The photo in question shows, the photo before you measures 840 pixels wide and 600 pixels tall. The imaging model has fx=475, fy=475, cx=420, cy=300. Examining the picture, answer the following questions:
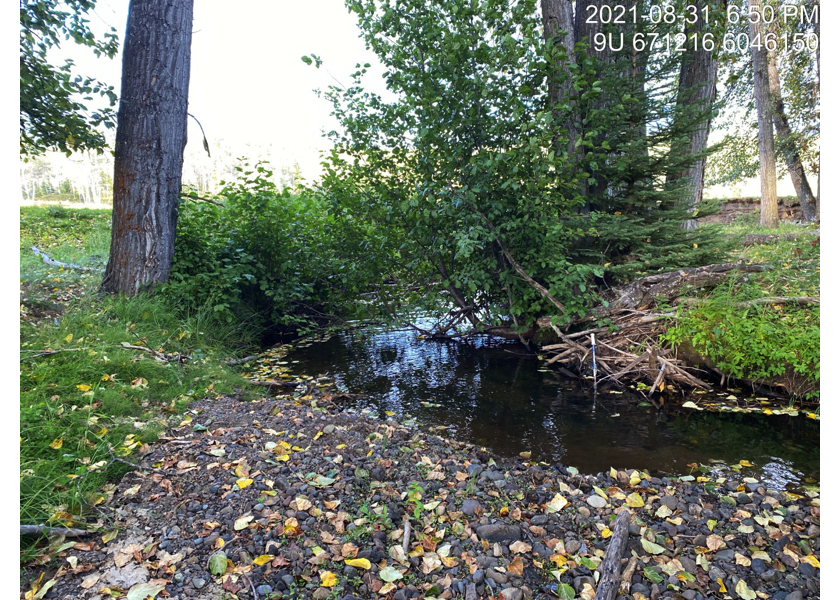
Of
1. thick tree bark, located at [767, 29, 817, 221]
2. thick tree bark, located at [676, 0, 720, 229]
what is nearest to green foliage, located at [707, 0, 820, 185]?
thick tree bark, located at [767, 29, 817, 221]

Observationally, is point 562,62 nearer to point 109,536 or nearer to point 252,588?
point 252,588

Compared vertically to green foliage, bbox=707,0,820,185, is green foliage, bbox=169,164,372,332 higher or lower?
lower

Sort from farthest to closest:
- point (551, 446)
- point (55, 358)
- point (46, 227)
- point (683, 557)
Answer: point (46, 227), point (551, 446), point (55, 358), point (683, 557)

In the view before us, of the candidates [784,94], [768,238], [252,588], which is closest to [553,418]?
[252,588]

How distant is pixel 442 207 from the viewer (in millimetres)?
5496

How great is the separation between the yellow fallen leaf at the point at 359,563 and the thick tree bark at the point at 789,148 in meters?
15.7

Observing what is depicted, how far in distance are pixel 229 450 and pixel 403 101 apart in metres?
4.12

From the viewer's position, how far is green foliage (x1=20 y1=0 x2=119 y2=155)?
506cm

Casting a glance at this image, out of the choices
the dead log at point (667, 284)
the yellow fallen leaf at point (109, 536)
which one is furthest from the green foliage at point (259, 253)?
the yellow fallen leaf at point (109, 536)

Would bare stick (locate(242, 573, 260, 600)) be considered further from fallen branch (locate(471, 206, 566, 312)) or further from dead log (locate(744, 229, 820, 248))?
dead log (locate(744, 229, 820, 248))

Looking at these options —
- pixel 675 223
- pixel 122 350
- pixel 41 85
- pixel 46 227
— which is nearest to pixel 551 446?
pixel 675 223

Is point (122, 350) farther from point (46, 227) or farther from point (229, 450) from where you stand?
point (46, 227)

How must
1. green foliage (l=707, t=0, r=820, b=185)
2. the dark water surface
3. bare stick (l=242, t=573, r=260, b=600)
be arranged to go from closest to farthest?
1. bare stick (l=242, t=573, r=260, b=600)
2. the dark water surface
3. green foliage (l=707, t=0, r=820, b=185)

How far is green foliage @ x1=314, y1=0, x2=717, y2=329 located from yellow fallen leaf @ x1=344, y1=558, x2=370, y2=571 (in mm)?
3239
